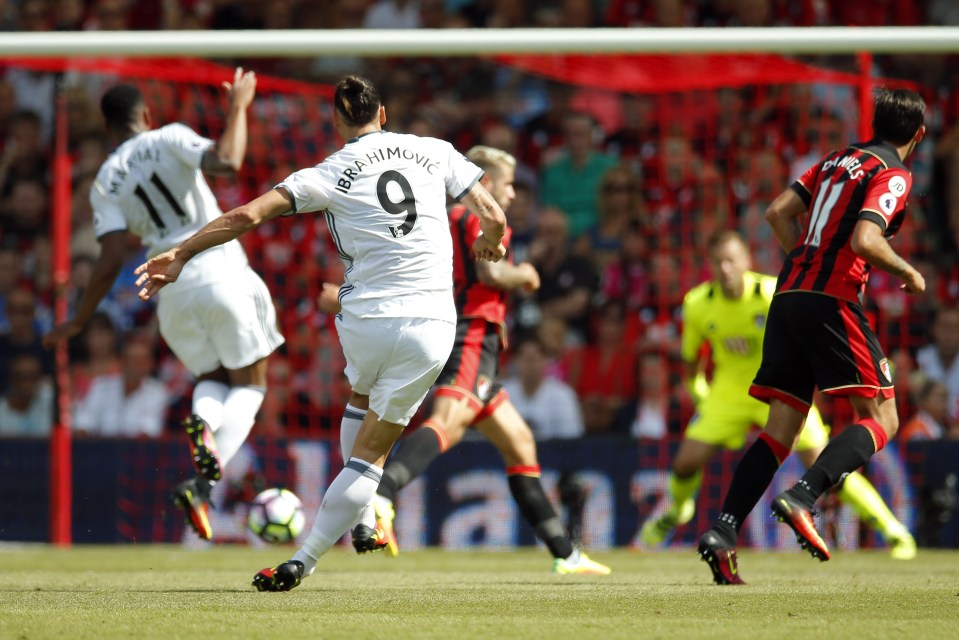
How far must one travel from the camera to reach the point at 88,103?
13.5m

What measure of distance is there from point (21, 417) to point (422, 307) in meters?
7.18

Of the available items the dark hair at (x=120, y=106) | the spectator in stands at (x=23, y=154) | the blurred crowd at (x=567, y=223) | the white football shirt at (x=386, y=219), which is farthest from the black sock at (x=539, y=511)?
the spectator in stands at (x=23, y=154)

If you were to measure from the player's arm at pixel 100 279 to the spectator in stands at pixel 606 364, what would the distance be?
5.03m

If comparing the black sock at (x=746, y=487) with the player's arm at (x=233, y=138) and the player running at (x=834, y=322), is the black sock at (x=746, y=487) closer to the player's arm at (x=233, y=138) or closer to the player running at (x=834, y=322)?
the player running at (x=834, y=322)

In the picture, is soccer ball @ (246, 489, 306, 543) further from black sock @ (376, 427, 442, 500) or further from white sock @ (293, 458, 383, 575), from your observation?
white sock @ (293, 458, 383, 575)

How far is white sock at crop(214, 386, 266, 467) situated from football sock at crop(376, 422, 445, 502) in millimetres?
900

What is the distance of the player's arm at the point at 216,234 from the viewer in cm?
572

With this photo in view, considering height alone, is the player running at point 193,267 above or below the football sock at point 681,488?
above

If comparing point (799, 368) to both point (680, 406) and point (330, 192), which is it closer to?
point (330, 192)

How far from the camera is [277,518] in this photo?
7.29 metres

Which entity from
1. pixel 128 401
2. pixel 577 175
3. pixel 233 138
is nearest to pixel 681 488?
pixel 233 138

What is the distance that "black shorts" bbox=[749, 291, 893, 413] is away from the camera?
6.43 metres

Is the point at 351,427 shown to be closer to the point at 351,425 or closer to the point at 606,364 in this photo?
the point at 351,425

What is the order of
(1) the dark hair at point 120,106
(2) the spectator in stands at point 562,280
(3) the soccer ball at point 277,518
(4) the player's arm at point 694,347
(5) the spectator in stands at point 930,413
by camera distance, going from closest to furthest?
(3) the soccer ball at point 277,518 → (1) the dark hair at point 120,106 → (4) the player's arm at point 694,347 → (5) the spectator in stands at point 930,413 → (2) the spectator in stands at point 562,280
